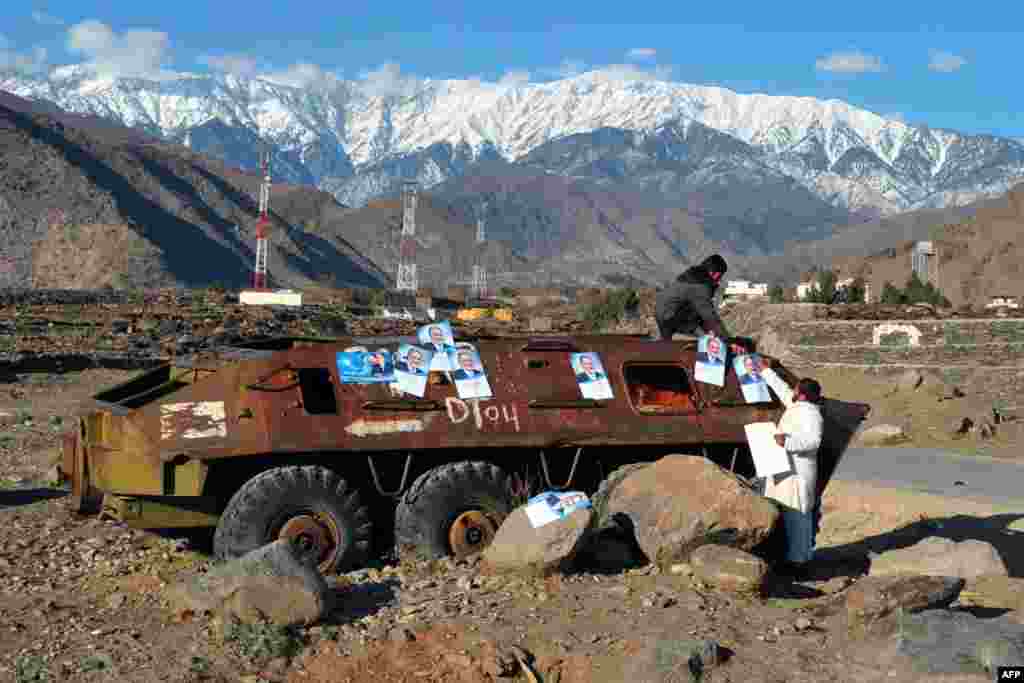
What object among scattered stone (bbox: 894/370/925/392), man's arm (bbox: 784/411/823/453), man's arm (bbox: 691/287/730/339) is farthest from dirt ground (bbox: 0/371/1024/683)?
scattered stone (bbox: 894/370/925/392)

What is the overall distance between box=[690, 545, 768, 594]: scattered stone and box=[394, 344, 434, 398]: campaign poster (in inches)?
109

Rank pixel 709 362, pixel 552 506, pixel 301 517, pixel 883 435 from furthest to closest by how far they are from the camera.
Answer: pixel 883 435
pixel 709 362
pixel 301 517
pixel 552 506

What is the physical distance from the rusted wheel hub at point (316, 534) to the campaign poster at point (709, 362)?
12.4 feet

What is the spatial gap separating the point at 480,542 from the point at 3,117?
494 ft

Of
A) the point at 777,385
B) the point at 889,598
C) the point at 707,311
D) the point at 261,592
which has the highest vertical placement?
the point at 707,311

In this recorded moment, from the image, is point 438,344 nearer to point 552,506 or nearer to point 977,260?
point 552,506

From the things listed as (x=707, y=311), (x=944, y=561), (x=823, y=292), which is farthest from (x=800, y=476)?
(x=823, y=292)

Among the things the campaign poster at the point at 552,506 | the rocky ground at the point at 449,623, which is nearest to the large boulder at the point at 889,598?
the rocky ground at the point at 449,623

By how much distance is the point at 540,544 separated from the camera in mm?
11164

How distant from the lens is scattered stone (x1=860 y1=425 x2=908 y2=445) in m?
29.2

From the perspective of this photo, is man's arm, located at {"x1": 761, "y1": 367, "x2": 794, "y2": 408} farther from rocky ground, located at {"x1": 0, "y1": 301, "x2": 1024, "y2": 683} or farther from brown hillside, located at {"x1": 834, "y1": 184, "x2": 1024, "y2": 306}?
brown hillside, located at {"x1": 834, "y1": 184, "x2": 1024, "y2": 306}

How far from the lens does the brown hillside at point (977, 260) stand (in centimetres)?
9819

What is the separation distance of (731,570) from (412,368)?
3.22 metres

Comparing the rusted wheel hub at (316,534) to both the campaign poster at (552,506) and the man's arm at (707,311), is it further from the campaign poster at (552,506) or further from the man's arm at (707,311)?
the man's arm at (707,311)
